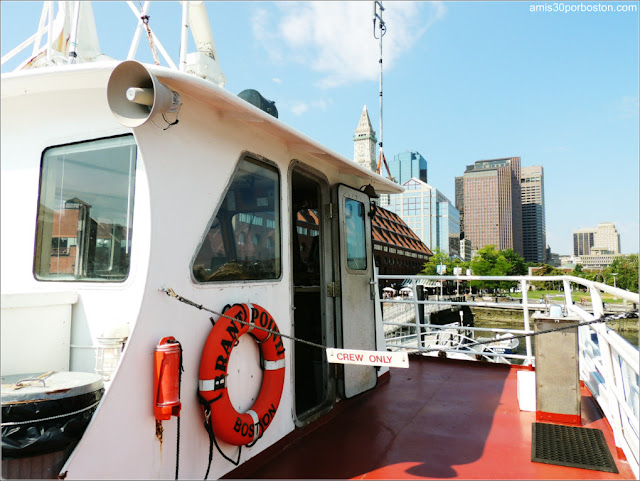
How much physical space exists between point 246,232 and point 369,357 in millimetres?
1025

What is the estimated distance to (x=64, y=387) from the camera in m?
1.76

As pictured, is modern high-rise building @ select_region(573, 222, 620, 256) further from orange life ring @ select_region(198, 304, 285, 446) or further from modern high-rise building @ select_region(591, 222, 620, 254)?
orange life ring @ select_region(198, 304, 285, 446)

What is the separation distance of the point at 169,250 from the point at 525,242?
17500cm

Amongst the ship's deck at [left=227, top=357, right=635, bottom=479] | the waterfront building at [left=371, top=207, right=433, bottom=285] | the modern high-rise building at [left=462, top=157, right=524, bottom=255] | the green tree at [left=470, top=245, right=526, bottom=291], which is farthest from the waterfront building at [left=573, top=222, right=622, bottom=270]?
the ship's deck at [left=227, top=357, right=635, bottom=479]

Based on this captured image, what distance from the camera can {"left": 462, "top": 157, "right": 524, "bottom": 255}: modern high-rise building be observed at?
139500 millimetres

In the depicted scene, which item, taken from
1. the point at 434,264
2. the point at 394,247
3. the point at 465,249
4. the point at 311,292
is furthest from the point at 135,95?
the point at 465,249

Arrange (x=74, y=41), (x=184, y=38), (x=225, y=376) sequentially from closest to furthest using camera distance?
(x=225, y=376) → (x=184, y=38) → (x=74, y=41)

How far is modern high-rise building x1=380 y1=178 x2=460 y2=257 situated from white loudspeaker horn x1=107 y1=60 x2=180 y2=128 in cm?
10733

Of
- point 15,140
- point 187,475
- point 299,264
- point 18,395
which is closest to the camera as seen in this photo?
point 18,395

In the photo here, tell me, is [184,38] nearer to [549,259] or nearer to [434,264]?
[434,264]

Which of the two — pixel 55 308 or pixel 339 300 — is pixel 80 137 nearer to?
pixel 55 308

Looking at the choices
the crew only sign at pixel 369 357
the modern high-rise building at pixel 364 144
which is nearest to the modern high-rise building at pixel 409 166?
the modern high-rise building at pixel 364 144

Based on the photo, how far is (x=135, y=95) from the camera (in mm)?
1717

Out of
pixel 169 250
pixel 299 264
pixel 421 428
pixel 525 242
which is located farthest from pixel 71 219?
pixel 525 242
